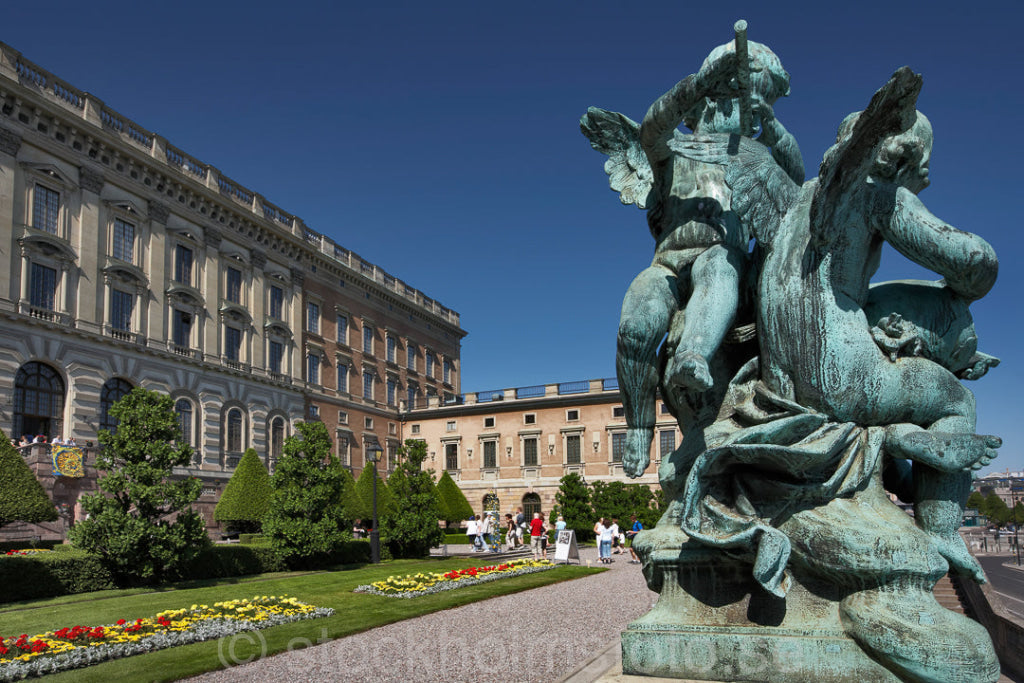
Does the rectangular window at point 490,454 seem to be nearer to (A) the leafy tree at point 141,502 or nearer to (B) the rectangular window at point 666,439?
(B) the rectangular window at point 666,439

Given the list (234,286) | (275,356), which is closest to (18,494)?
(234,286)

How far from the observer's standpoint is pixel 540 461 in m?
48.1

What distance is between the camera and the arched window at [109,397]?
2878 cm

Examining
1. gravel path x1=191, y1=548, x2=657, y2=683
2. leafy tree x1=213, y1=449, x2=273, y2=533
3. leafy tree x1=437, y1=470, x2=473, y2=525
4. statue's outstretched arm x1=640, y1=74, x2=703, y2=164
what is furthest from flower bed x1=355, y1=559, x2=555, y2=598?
leafy tree x1=437, y1=470, x2=473, y2=525

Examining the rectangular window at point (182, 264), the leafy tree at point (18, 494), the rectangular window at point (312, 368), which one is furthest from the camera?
the rectangular window at point (312, 368)

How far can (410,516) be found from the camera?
22.7 m

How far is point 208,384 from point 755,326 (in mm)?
34215

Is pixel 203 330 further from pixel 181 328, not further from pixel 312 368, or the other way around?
pixel 312 368

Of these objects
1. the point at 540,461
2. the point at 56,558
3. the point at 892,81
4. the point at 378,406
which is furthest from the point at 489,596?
the point at 378,406

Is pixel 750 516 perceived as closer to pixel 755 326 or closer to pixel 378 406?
pixel 755 326

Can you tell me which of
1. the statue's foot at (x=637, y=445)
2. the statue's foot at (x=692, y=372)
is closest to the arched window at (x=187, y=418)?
the statue's foot at (x=637, y=445)

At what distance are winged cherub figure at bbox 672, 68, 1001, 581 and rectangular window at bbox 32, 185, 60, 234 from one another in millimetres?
30360

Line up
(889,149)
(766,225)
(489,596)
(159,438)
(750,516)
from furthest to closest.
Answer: (159,438) → (489,596) → (766,225) → (889,149) → (750,516)

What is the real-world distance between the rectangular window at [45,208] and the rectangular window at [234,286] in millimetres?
9202
